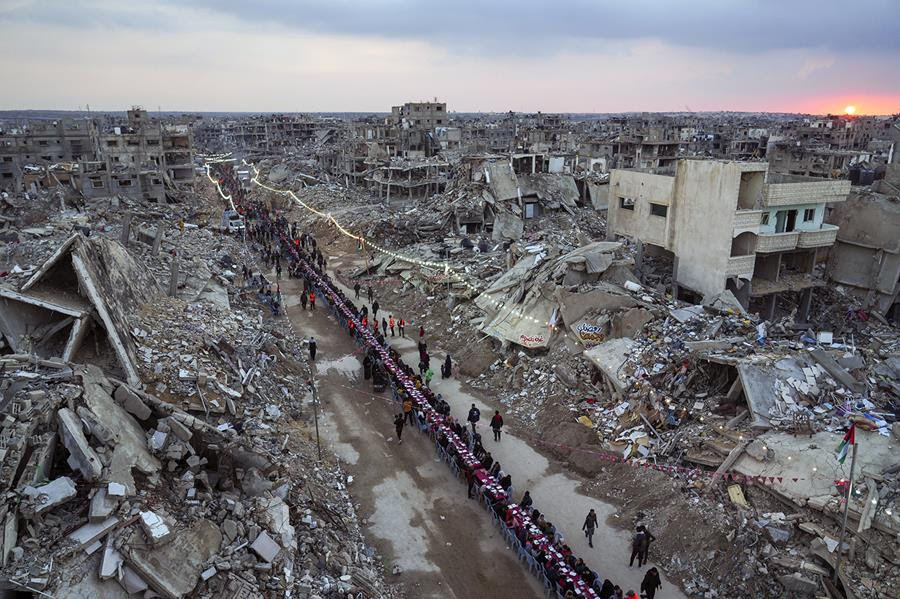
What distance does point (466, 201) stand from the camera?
41.4 meters

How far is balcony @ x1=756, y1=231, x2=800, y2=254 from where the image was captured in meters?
23.9

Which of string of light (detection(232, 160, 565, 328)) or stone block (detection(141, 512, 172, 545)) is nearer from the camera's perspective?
stone block (detection(141, 512, 172, 545))

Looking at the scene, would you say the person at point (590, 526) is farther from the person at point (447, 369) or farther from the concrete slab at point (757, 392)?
the person at point (447, 369)

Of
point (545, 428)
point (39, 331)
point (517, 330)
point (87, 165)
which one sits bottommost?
point (545, 428)

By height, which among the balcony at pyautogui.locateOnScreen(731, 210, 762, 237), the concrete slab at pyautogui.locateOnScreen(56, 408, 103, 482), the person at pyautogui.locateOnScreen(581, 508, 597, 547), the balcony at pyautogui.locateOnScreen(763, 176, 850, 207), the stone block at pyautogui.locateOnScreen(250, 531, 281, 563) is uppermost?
the balcony at pyautogui.locateOnScreen(763, 176, 850, 207)

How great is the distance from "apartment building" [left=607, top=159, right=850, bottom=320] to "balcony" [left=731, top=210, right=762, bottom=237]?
39 millimetres

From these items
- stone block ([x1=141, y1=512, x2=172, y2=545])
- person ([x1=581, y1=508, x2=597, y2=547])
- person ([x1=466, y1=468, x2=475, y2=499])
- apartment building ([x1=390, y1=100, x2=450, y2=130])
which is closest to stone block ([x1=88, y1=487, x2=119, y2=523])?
stone block ([x1=141, y1=512, x2=172, y2=545])

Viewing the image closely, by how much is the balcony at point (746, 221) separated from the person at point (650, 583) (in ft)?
53.1

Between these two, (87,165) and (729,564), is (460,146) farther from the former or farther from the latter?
(729,564)

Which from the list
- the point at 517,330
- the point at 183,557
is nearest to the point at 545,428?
the point at 517,330

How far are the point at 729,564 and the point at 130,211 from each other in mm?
40906

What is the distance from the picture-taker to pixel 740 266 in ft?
79.3

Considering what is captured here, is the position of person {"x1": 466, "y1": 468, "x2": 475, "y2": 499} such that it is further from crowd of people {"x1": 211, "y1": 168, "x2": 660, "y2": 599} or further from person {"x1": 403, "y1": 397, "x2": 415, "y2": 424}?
person {"x1": 403, "y1": 397, "x2": 415, "y2": 424}

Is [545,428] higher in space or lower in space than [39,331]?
lower
